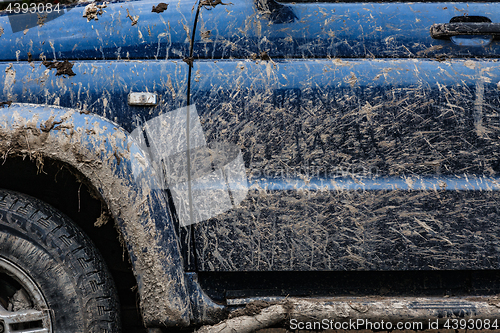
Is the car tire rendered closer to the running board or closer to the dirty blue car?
the dirty blue car

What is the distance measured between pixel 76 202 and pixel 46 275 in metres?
0.32

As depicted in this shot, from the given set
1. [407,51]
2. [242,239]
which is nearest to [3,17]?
[242,239]

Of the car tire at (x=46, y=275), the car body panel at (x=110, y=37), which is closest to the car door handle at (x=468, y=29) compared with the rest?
the car body panel at (x=110, y=37)

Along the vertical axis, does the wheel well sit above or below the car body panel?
below

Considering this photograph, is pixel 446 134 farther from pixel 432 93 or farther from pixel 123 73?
pixel 123 73

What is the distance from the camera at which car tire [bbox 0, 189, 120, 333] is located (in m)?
1.39

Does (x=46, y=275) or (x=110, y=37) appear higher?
(x=110, y=37)

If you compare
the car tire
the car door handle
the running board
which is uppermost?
the car door handle

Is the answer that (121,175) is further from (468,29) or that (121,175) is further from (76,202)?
(468,29)

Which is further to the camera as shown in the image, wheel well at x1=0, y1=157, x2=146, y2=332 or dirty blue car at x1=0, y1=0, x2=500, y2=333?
wheel well at x1=0, y1=157, x2=146, y2=332

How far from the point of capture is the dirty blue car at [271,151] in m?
1.34

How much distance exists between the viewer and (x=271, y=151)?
4.42ft

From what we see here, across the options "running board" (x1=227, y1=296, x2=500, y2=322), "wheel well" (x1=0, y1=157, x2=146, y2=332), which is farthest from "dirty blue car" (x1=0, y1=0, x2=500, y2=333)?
"wheel well" (x1=0, y1=157, x2=146, y2=332)

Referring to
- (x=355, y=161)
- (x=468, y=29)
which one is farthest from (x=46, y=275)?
(x=468, y=29)
